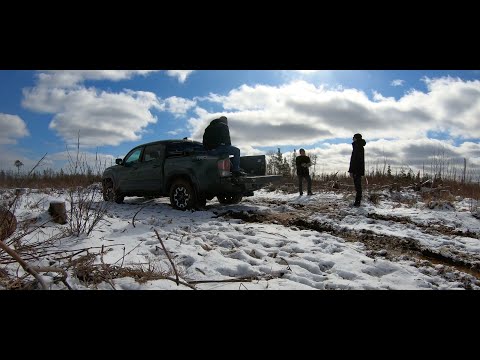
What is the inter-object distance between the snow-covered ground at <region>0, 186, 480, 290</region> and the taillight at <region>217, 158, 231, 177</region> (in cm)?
89

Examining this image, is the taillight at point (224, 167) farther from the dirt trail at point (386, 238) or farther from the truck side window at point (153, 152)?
the truck side window at point (153, 152)

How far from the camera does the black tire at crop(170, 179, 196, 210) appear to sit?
6.96 metres

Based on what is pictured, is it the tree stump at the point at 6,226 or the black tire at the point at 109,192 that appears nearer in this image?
the tree stump at the point at 6,226

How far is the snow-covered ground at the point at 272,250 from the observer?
2896 millimetres

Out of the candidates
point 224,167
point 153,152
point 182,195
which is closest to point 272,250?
point 224,167

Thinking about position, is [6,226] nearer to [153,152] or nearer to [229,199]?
[153,152]

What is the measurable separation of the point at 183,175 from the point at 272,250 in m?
3.73

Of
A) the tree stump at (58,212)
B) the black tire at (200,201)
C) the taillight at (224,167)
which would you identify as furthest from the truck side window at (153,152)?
the tree stump at (58,212)

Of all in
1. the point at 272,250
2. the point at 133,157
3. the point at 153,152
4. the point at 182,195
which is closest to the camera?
the point at 272,250

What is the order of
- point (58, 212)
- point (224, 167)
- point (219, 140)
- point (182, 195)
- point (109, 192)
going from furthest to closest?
point (109, 192) → point (219, 140) → point (182, 195) → point (224, 167) → point (58, 212)

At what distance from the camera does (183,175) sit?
7.12 metres

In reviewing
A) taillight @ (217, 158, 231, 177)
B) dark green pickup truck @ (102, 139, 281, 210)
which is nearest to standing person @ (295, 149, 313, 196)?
dark green pickup truck @ (102, 139, 281, 210)

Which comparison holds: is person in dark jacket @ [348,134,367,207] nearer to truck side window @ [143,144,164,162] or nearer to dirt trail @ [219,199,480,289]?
dirt trail @ [219,199,480,289]
